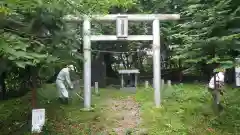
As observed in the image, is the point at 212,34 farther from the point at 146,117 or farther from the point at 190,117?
the point at 146,117

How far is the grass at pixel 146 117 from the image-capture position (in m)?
10.3

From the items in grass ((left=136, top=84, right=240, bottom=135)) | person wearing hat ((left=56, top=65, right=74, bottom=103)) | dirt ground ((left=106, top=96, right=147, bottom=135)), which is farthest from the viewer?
person wearing hat ((left=56, top=65, right=74, bottom=103))

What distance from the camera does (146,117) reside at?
37.0ft

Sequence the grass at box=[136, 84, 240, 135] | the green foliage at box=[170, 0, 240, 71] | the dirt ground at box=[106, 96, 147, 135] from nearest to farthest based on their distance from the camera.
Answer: the green foliage at box=[170, 0, 240, 71], the dirt ground at box=[106, 96, 147, 135], the grass at box=[136, 84, 240, 135]

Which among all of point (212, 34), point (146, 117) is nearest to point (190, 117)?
Result: point (146, 117)

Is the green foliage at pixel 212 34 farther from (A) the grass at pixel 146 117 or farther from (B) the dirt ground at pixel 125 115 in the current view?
(B) the dirt ground at pixel 125 115

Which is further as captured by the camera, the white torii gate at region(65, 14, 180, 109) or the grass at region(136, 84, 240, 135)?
the white torii gate at region(65, 14, 180, 109)

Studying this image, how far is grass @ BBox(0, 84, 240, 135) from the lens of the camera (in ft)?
33.8

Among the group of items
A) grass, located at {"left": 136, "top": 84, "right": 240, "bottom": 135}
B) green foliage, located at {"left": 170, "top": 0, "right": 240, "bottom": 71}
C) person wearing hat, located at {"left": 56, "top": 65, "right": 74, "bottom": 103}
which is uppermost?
green foliage, located at {"left": 170, "top": 0, "right": 240, "bottom": 71}

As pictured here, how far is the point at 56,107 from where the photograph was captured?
12.3 metres

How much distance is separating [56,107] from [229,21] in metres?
6.53

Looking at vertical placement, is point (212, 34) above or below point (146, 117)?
above

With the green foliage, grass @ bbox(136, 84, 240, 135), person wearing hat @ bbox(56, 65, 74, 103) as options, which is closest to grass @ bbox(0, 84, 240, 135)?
grass @ bbox(136, 84, 240, 135)

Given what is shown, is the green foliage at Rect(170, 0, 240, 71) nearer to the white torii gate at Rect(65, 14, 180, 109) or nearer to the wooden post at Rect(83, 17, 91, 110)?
the white torii gate at Rect(65, 14, 180, 109)
